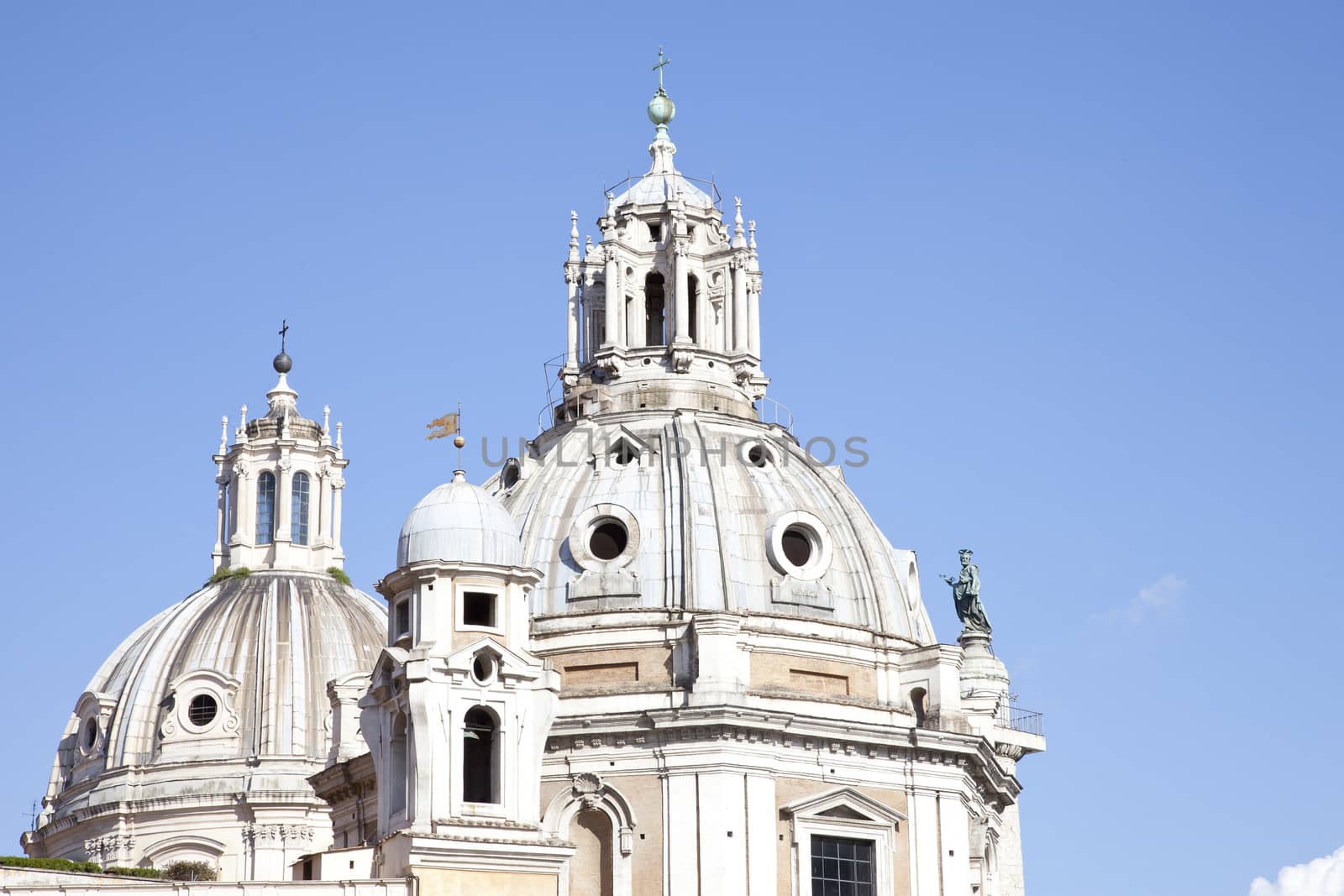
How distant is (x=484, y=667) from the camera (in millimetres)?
67500

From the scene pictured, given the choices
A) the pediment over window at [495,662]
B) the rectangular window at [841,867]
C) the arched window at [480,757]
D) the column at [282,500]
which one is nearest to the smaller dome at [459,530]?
the pediment over window at [495,662]

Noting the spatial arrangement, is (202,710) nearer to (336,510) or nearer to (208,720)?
(208,720)

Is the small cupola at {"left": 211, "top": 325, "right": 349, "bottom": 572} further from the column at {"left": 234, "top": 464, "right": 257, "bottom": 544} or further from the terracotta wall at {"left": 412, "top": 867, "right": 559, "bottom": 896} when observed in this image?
the terracotta wall at {"left": 412, "top": 867, "right": 559, "bottom": 896}

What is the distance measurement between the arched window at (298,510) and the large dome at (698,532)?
77.3ft

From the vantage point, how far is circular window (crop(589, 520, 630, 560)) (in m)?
75.9

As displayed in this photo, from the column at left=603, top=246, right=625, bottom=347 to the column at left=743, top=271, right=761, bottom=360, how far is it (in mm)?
4103

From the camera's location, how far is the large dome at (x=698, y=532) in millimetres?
75250

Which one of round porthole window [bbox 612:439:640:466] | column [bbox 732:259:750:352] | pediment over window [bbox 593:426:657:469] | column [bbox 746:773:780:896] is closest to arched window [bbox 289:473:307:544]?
column [bbox 732:259:750:352]

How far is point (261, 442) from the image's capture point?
341 feet

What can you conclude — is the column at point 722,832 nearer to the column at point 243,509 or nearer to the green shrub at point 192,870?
the green shrub at point 192,870

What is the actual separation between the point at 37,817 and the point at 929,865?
121 feet

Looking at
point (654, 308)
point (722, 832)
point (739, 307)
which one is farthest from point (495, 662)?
point (654, 308)

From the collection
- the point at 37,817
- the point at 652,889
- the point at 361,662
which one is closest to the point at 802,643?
the point at 652,889

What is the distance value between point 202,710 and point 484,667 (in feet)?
88.8
